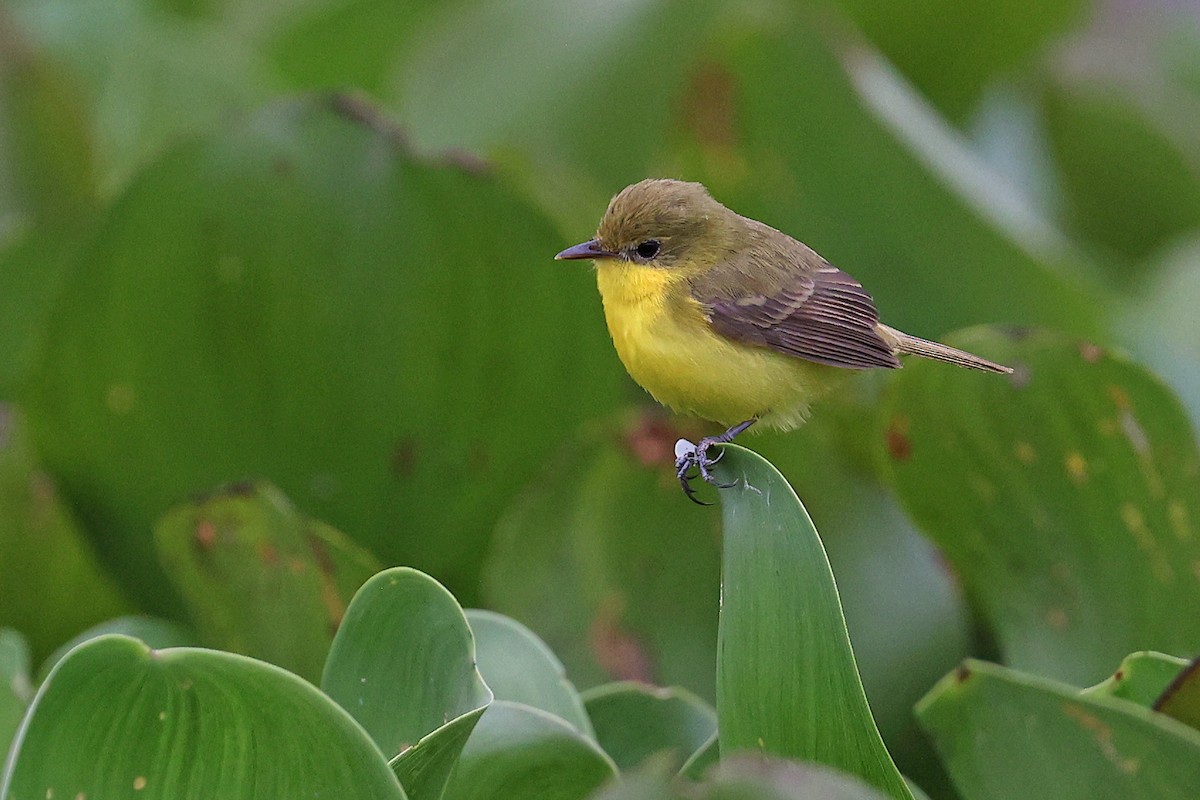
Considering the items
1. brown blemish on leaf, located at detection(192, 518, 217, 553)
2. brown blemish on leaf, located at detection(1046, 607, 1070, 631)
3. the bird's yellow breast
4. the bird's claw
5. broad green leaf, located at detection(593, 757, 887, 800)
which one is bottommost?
brown blemish on leaf, located at detection(1046, 607, 1070, 631)

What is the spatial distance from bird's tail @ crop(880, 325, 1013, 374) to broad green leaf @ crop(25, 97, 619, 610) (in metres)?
0.45

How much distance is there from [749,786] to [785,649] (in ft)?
0.86

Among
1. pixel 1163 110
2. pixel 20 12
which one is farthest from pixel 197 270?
pixel 1163 110

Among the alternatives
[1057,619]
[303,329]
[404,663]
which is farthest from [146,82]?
[1057,619]

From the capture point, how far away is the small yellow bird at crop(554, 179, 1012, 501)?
1.48m

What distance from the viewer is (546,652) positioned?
4.41 ft

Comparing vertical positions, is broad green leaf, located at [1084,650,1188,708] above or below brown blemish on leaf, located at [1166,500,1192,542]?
below

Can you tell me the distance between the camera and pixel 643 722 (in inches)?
54.8

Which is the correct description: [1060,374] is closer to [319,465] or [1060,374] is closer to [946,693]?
[946,693]

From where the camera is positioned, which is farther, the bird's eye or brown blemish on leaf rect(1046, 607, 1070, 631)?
the bird's eye

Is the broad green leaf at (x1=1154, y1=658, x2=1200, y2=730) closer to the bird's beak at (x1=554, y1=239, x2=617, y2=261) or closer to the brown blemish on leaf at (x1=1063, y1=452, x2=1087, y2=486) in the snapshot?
the brown blemish on leaf at (x1=1063, y1=452, x2=1087, y2=486)

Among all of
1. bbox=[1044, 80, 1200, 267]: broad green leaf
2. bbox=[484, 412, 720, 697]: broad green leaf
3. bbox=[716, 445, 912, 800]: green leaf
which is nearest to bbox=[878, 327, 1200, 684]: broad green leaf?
bbox=[484, 412, 720, 697]: broad green leaf

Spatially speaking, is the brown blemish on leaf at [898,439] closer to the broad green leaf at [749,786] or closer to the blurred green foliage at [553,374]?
the blurred green foliage at [553,374]

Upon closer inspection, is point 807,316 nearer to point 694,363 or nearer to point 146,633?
point 694,363
